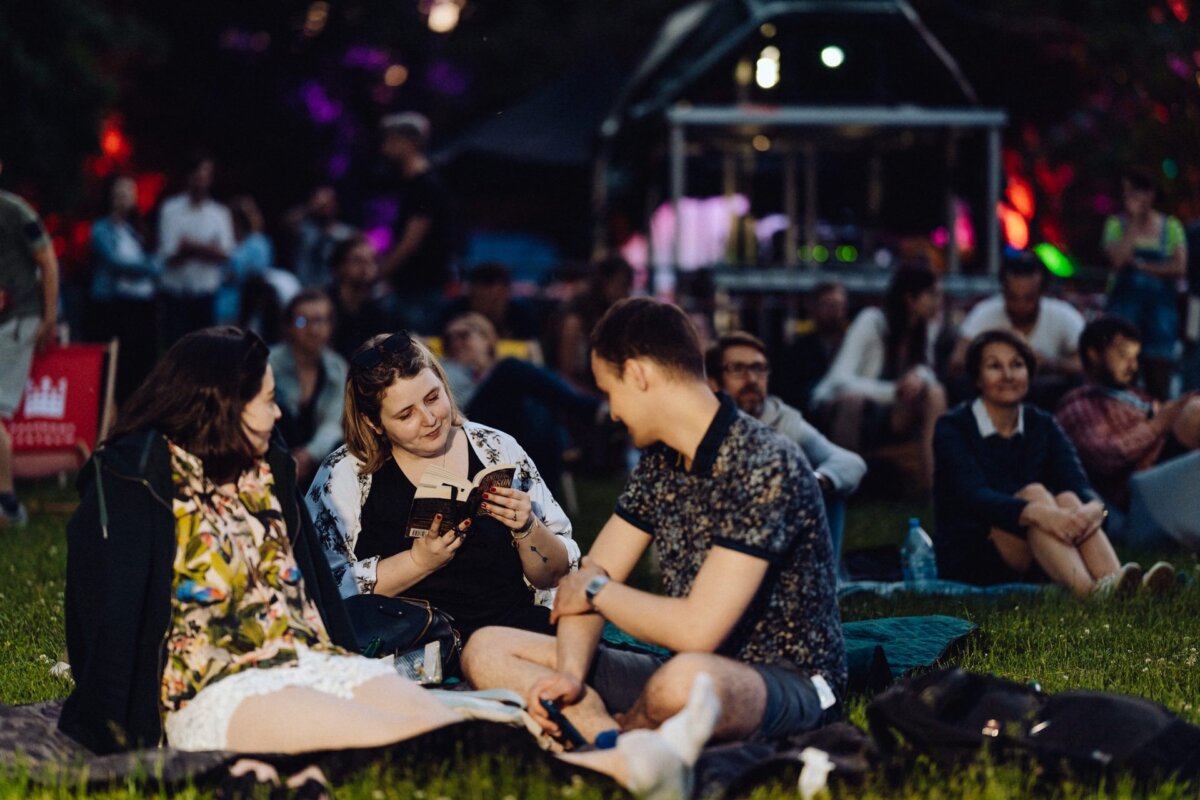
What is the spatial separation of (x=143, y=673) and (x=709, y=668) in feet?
4.94

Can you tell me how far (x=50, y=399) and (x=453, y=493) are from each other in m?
6.22

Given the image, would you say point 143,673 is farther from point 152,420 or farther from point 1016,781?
point 1016,781

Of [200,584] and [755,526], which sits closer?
[755,526]

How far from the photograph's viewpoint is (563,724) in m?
4.63

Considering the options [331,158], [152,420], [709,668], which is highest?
[331,158]

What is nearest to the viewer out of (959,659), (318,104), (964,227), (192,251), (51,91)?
(959,659)

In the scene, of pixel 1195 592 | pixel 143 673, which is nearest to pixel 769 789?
pixel 143 673

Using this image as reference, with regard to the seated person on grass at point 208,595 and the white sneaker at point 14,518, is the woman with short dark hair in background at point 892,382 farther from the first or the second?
the seated person on grass at point 208,595

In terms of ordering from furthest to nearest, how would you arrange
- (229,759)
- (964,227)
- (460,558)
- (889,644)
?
(964,227) < (889,644) < (460,558) < (229,759)

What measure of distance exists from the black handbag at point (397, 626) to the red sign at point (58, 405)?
19.3 ft

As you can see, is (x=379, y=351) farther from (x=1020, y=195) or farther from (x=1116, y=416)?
(x=1020, y=195)

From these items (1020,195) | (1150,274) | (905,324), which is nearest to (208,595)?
(905,324)

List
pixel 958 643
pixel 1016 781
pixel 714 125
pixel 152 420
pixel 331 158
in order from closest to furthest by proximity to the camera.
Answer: pixel 1016 781
pixel 152 420
pixel 958 643
pixel 714 125
pixel 331 158

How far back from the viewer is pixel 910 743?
14.8ft
